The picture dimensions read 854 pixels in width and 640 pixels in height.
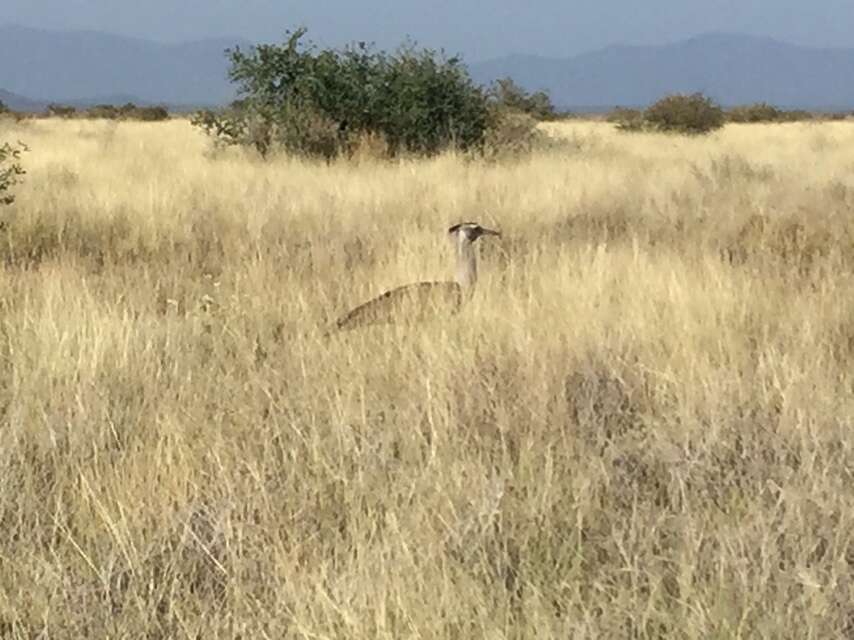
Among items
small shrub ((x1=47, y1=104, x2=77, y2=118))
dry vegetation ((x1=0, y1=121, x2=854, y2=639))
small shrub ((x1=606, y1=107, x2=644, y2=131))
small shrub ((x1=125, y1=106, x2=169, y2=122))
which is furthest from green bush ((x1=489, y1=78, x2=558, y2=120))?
small shrub ((x1=47, y1=104, x2=77, y2=118))

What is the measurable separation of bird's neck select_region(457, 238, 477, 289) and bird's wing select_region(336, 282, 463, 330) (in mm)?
376

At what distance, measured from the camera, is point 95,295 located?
5500 millimetres

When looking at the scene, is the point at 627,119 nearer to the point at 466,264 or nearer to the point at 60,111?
the point at 60,111

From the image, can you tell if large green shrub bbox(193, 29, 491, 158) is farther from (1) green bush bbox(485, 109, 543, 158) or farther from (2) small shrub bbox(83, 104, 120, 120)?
(2) small shrub bbox(83, 104, 120, 120)

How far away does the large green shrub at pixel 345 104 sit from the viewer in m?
14.9

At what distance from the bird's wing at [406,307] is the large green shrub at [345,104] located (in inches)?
383

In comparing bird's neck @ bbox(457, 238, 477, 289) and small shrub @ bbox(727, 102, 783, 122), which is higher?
small shrub @ bbox(727, 102, 783, 122)

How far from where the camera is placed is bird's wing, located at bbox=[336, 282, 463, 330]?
478cm

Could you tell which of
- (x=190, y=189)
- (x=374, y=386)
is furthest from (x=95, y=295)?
(x=190, y=189)

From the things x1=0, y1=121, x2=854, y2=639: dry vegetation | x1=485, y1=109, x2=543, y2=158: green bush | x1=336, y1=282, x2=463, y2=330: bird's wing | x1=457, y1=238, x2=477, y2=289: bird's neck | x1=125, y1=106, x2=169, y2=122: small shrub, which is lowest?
x1=0, y1=121, x2=854, y2=639: dry vegetation

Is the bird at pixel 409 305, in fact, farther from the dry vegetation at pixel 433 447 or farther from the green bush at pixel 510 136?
the green bush at pixel 510 136

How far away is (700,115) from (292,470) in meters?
29.2

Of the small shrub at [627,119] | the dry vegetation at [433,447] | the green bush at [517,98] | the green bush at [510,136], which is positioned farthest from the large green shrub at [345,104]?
the small shrub at [627,119]

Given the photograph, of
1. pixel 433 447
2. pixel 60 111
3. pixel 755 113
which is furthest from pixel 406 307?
pixel 60 111
